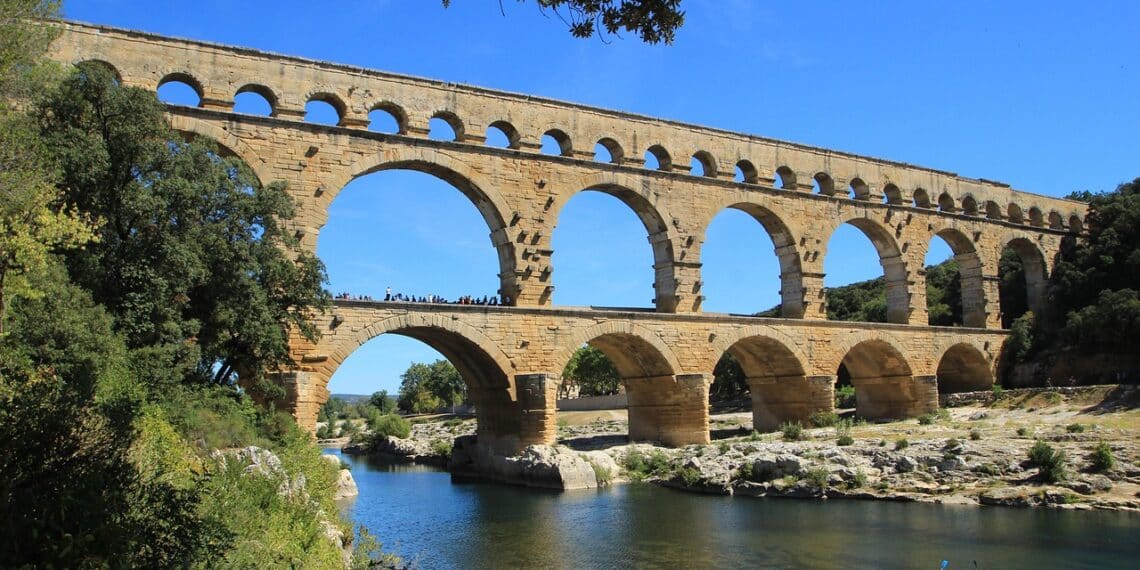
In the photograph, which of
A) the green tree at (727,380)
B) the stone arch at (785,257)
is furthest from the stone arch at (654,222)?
the green tree at (727,380)

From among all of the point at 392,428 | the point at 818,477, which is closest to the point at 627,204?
the point at 818,477

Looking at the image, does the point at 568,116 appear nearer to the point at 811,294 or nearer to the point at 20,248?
the point at 811,294

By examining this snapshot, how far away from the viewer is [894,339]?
28406 millimetres

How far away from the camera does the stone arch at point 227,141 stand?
18922mm

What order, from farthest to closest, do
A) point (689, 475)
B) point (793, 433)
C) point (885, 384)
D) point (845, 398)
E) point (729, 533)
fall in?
point (845, 398) → point (885, 384) → point (793, 433) → point (689, 475) → point (729, 533)

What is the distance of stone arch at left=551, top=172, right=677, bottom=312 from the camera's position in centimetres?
2414

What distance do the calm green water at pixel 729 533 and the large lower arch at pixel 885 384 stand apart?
11607mm

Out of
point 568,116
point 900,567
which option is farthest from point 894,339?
point 900,567

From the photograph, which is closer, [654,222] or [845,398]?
[654,222]

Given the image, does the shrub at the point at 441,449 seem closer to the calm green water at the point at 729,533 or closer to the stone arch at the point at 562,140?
the calm green water at the point at 729,533

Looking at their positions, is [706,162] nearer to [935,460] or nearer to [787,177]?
[787,177]

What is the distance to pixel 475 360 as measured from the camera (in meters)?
22.4

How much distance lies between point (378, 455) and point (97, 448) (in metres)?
32.2

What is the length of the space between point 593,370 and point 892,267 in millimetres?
23882
